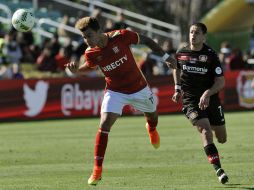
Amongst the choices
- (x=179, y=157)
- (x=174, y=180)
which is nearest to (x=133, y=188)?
(x=174, y=180)

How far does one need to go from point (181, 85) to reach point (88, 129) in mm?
9658

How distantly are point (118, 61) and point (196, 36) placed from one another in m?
1.22

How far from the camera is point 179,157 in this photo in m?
14.5

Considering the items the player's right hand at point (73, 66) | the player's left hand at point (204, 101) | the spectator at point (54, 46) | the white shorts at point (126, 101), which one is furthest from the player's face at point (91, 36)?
the spectator at point (54, 46)

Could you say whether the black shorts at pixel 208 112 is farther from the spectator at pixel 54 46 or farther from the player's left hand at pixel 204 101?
the spectator at pixel 54 46

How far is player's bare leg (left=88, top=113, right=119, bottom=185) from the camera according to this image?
11055mm

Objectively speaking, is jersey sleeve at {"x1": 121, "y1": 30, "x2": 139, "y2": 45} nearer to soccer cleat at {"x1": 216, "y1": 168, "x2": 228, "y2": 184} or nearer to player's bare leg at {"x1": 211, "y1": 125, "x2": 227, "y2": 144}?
player's bare leg at {"x1": 211, "y1": 125, "x2": 227, "y2": 144}

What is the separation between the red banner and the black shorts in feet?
46.5

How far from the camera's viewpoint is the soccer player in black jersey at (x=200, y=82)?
38.1 ft

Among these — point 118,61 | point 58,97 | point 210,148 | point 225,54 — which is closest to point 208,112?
point 210,148

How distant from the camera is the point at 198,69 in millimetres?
11867

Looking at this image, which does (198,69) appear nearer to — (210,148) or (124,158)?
(210,148)

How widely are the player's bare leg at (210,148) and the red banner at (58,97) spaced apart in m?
14.6

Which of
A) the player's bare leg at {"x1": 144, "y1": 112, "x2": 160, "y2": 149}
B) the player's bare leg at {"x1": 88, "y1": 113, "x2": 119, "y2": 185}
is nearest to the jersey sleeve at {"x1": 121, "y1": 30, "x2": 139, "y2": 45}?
the player's bare leg at {"x1": 88, "y1": 113, "x2": 119, "y2": 185}
